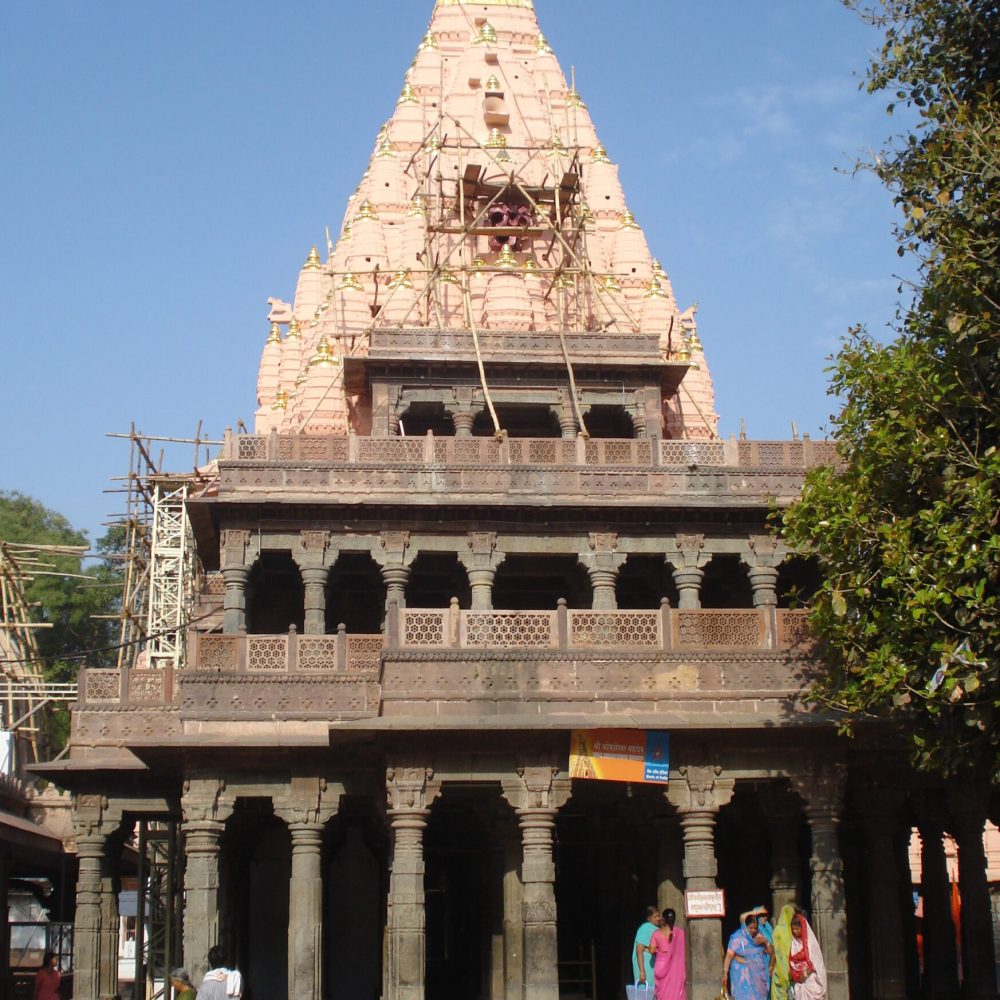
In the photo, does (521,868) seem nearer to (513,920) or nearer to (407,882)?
(513,920)

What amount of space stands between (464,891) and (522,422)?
10.9 meters

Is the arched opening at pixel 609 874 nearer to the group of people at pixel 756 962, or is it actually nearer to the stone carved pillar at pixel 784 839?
the stone carved pillar at pixel 784 839

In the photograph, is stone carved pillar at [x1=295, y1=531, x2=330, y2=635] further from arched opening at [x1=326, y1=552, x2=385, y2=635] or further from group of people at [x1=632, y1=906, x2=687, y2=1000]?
group of people at [x1=632, y1=906, x2=687, y2=1000]

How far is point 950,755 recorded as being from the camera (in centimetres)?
2011

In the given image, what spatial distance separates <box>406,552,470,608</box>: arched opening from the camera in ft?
Result: 114

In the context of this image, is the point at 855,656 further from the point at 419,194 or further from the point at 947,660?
the point at 419,194

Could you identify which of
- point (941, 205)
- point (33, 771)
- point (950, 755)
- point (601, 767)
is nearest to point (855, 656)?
point (950, 755)

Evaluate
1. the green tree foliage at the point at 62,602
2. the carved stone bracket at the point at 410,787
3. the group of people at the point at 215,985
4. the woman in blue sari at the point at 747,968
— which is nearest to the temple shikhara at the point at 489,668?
the carved stone bracket at the point at 410,787

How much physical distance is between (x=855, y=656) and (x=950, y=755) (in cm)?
197

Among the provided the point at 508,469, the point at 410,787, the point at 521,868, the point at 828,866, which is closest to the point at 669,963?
the point at 828,866

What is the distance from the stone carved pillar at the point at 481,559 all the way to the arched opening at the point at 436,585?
2.09 metres

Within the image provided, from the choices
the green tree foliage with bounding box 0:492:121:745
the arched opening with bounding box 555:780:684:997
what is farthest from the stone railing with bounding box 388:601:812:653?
the green tree foliage with bounding box 0:492:121:745

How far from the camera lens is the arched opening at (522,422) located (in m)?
36.7

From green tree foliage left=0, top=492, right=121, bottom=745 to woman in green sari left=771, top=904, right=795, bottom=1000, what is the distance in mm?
48817
